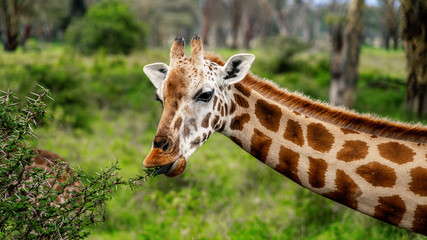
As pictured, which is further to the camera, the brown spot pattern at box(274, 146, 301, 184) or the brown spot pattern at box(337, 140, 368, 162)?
the brown spot pattern at box(274, 146, 301, 184)

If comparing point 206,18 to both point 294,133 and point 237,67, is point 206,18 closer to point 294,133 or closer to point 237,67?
point 237,67

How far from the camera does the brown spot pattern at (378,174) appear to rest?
11.2 feet

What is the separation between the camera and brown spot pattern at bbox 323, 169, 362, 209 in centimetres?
348

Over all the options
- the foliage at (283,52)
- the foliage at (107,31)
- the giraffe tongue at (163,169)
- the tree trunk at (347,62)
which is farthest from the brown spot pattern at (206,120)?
the foliage at (107,31)

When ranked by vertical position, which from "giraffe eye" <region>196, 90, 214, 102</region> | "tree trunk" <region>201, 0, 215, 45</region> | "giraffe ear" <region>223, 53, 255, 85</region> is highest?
"giraffe ear" <region>223, 53, 255, 85</region>

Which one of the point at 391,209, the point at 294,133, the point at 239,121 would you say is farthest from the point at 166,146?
the point at 391,209

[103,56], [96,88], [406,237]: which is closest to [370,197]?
[406,237]

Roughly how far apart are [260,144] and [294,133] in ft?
1.06

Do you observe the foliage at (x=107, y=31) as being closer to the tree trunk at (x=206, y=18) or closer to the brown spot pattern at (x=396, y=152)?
the tree trunk at (x=206, y=18)

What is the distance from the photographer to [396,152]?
3498mm

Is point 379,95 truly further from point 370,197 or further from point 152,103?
point 370,197

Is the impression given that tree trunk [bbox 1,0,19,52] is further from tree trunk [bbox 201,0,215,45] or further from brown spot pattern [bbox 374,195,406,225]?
tree trunk [bbox 201,0,215,45]

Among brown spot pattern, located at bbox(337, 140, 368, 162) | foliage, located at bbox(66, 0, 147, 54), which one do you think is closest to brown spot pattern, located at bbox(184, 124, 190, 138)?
brown spot pattern, located at bbox(337, 140, 368, 162)

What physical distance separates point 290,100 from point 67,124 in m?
10.5
